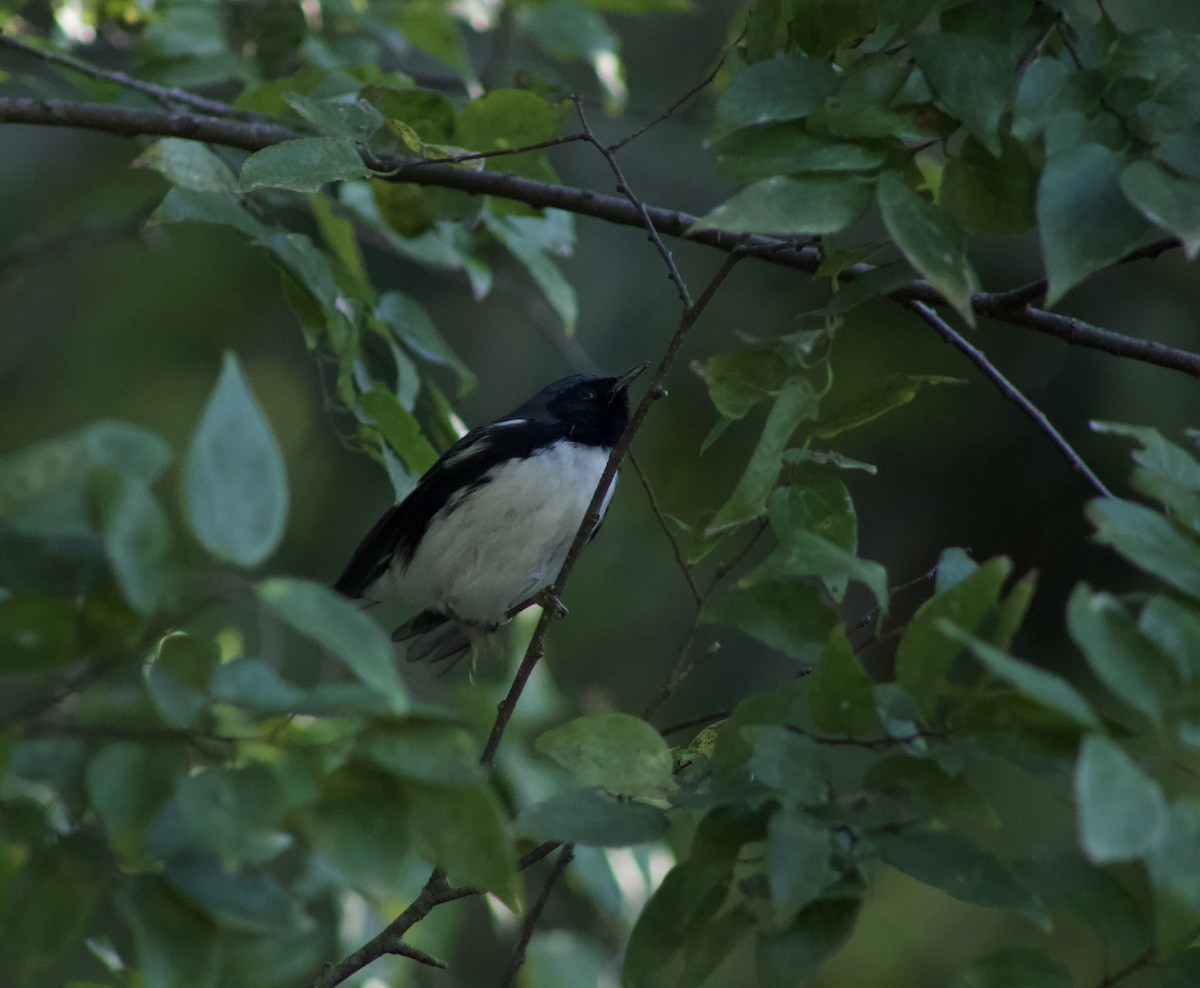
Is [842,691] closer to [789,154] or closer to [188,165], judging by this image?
[789,154]

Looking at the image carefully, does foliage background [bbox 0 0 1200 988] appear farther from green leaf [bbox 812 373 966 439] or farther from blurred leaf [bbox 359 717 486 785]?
blurred leaf [bbox 359 717 486 785]

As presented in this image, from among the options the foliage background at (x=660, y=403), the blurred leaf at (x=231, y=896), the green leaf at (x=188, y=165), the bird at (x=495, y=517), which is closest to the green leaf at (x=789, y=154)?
the blurred leaf at (x=231, y=896)

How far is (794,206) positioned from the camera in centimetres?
135

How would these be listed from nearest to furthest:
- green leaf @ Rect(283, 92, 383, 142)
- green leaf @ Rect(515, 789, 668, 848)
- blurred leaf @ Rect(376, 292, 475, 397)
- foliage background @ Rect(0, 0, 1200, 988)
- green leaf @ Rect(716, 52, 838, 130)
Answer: green leaf @ Rect(515, 789, 668, 848)
green leaf @ Rect(716, 52, 838, 130)
green leaf @ Rect(283, 92, 383, 142)
blurred leaf @ Rect(376, 292, 475, 397)
foliage background @ Rect(0, 0, 1200, 988)

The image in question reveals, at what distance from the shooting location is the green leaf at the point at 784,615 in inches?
53.0

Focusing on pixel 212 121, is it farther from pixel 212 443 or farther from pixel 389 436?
pixel 212 443

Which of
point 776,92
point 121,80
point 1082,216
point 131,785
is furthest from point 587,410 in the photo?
point 131,785

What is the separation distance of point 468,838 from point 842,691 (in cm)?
39

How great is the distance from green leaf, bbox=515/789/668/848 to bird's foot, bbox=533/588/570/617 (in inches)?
47.2

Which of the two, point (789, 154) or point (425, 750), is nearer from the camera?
point (425, 750)

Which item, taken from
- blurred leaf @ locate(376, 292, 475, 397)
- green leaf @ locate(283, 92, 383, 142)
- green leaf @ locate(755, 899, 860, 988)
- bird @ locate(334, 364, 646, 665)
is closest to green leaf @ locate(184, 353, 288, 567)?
green leaf @ locate(755, 899, 860, 988)

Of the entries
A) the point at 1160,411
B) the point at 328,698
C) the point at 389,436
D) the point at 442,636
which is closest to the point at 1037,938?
the point at 1160,411

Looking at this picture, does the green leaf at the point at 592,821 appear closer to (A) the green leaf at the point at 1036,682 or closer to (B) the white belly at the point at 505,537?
(A) the green leaf at the point at 1036,682

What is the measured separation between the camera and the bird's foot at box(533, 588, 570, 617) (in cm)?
259
